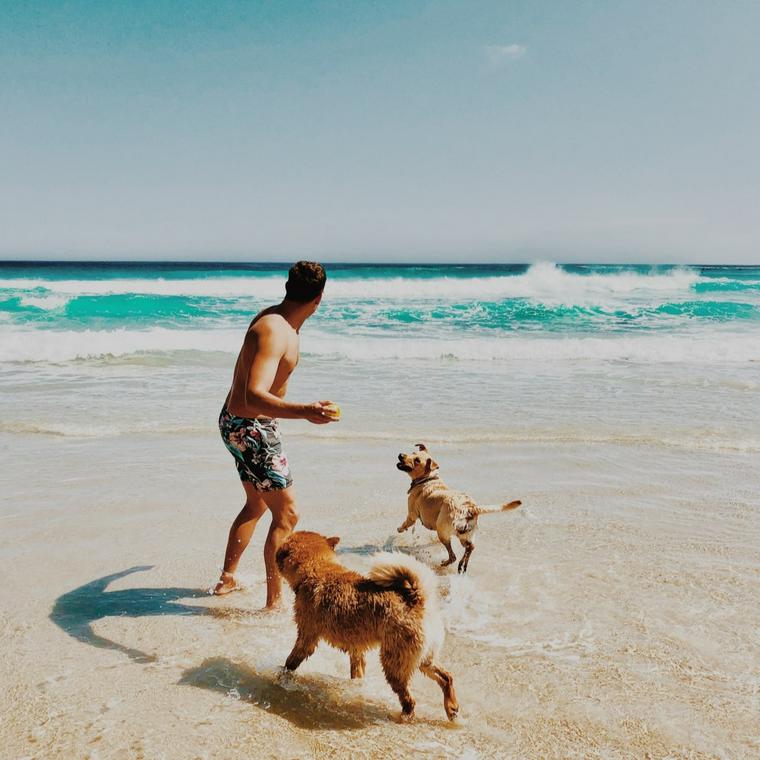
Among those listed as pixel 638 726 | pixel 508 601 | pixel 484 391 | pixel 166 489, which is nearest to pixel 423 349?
pixel 484 391

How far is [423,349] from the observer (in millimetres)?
15906

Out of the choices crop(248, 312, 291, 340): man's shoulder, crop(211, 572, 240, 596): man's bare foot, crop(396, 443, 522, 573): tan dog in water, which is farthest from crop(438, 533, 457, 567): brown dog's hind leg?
crop(248, 312, 291, 340): man's shoulder

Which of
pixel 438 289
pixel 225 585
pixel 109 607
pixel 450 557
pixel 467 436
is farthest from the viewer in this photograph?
pixel 438 289

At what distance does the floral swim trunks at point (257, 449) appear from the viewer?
346cm

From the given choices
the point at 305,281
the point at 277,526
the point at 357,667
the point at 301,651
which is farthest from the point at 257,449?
the point at 357,667

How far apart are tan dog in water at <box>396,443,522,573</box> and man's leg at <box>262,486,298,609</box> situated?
120 cm

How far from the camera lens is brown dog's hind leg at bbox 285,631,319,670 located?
2.86m

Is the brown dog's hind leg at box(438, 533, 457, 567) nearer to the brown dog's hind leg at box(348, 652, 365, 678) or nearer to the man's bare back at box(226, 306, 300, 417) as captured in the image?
the brown dog's hind leg at box(348, 652, 365, 678)

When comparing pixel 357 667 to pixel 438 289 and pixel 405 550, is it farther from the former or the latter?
pixel 438 289

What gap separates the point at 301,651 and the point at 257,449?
109 centimetres

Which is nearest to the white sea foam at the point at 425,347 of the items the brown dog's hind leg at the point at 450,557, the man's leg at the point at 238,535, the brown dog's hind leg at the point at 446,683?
the brown dog's hind leg at the point at 450,557

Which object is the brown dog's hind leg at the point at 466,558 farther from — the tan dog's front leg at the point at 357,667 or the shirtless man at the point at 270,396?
the tan dog's front leg at the point at 357,667

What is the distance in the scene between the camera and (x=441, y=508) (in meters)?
4.40

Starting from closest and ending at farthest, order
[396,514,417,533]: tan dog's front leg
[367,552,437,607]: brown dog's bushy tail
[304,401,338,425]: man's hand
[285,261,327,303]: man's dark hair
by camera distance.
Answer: [367,552,437,607]: brown dog's bushy tail, [304,401,338,425]: man's hand, [285,261,327,303]: man's dark hair, [396,514,417,533]: tan dog's front leg
